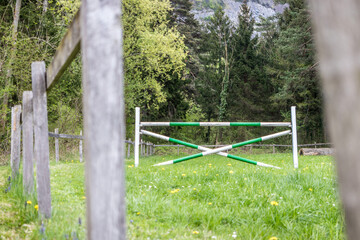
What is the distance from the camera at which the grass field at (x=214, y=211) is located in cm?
281

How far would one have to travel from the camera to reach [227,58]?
32062 mm

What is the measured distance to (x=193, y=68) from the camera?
32.8m

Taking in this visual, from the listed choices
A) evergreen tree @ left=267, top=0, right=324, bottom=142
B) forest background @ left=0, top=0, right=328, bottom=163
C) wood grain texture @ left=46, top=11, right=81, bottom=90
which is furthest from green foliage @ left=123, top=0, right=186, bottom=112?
wood grain texture @ left=46, top=11, right=81, bottom=90

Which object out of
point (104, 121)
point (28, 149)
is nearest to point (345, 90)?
point (104, 121)

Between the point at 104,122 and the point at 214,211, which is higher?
the point at 104,122

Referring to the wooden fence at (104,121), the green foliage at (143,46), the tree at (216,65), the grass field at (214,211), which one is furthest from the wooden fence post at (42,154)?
the tree at (216,65)

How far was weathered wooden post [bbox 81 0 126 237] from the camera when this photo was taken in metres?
1.20

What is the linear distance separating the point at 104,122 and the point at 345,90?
837mm

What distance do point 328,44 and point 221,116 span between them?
30.5m

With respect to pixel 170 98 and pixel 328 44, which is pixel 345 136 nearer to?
pixel 328 44

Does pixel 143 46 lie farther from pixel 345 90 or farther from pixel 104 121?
pixel 345 90

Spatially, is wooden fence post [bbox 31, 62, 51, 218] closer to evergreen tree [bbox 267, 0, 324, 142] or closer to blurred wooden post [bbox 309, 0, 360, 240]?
blurred wooden post [bbox 309, 0, 360, 240]

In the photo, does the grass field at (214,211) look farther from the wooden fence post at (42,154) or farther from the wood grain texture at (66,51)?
the wood grain texture at (66,51)

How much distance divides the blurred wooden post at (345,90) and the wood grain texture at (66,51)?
1.71 meters
